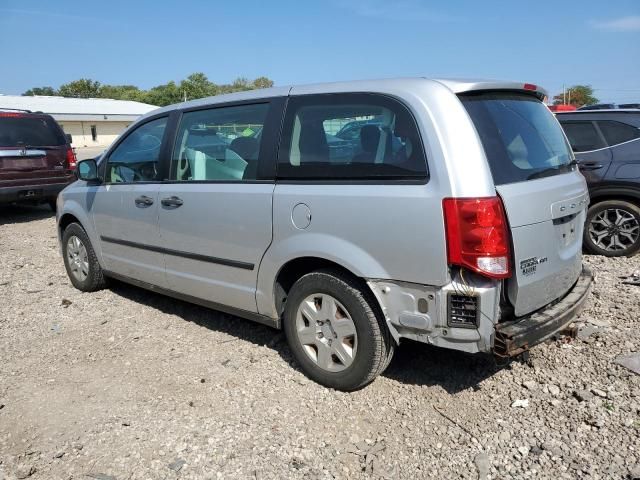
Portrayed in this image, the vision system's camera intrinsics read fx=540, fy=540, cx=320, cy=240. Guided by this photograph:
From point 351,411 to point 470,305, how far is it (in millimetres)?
1008

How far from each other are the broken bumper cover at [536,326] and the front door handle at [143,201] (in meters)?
2.92

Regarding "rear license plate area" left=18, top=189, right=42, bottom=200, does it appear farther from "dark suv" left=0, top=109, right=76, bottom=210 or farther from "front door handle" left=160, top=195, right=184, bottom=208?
"front door handle" left=160, top=195, right=184, bottom=208

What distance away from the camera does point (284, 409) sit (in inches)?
129

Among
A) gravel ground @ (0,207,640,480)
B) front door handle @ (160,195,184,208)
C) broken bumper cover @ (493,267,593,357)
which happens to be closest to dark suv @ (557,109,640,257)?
gravel ground @ (0,207,640,480)

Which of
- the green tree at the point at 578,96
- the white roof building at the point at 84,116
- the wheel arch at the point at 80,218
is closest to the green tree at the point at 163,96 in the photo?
the white roof building at the point at 84,116

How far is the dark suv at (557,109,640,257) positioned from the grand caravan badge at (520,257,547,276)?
149 inches

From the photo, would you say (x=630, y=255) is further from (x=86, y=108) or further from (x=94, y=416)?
(x=86, y=108)

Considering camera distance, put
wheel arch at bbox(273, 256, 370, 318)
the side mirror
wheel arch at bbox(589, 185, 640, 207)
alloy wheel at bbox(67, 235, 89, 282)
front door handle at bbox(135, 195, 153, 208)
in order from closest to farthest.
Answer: wheel arch at bbox(273, 256, 370, 318), front door handle at bbox(135, 195, 153, 208), the side mirror, alloy wheel at bbox(67, 235, 89, 282), wheel arch at bbox(589, 185, 640, 207)

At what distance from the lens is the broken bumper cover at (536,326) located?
2.83 m

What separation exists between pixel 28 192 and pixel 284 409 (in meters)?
8.53

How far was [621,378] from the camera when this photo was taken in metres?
3.47

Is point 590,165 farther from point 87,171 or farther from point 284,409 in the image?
point 87,171

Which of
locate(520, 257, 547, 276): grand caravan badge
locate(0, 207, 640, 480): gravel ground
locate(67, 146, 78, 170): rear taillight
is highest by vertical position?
locate(67, 146, 78, 170): rear taillight

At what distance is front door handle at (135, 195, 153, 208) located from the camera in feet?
14.6
